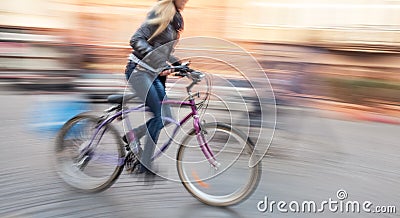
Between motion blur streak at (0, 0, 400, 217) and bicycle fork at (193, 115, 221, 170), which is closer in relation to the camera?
bicycle fork at (193, 115, 221, 170)

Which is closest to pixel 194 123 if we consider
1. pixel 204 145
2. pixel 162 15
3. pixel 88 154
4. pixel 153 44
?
pixel 204 145

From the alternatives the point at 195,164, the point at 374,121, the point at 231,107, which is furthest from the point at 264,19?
the point at 195,164

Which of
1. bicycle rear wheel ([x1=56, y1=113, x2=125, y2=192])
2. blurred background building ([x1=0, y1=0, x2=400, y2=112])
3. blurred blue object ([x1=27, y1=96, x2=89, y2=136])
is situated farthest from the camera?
blurred background building ([x1=0, y1=0, x2=400, y2=112])

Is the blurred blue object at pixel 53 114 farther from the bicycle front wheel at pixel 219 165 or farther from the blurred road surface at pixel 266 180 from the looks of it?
the bicycle front wheel at pixel 219 165

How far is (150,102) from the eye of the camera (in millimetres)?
3879

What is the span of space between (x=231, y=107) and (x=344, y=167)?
1502mm

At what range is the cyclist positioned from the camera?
3838 millimetres

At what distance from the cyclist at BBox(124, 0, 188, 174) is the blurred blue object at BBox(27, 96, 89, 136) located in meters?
1.66

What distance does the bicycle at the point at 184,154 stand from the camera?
151 inches

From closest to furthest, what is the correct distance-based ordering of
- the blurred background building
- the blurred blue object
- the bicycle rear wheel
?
the bicycle rear wheel → the blurred blue object → the blurred background building

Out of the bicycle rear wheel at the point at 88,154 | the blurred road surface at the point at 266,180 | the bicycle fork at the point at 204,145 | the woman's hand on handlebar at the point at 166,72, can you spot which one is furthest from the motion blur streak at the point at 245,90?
the bicycle fork at the point at 204,145

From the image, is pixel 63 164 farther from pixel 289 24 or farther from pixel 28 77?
pixel 289 24

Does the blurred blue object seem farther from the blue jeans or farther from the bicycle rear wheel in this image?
the blue jeans

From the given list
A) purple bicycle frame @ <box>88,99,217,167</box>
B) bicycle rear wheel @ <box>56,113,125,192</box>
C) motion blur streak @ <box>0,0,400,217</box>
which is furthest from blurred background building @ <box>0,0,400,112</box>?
bicycle rear wheel @ <box>56,113,125,192</box>
